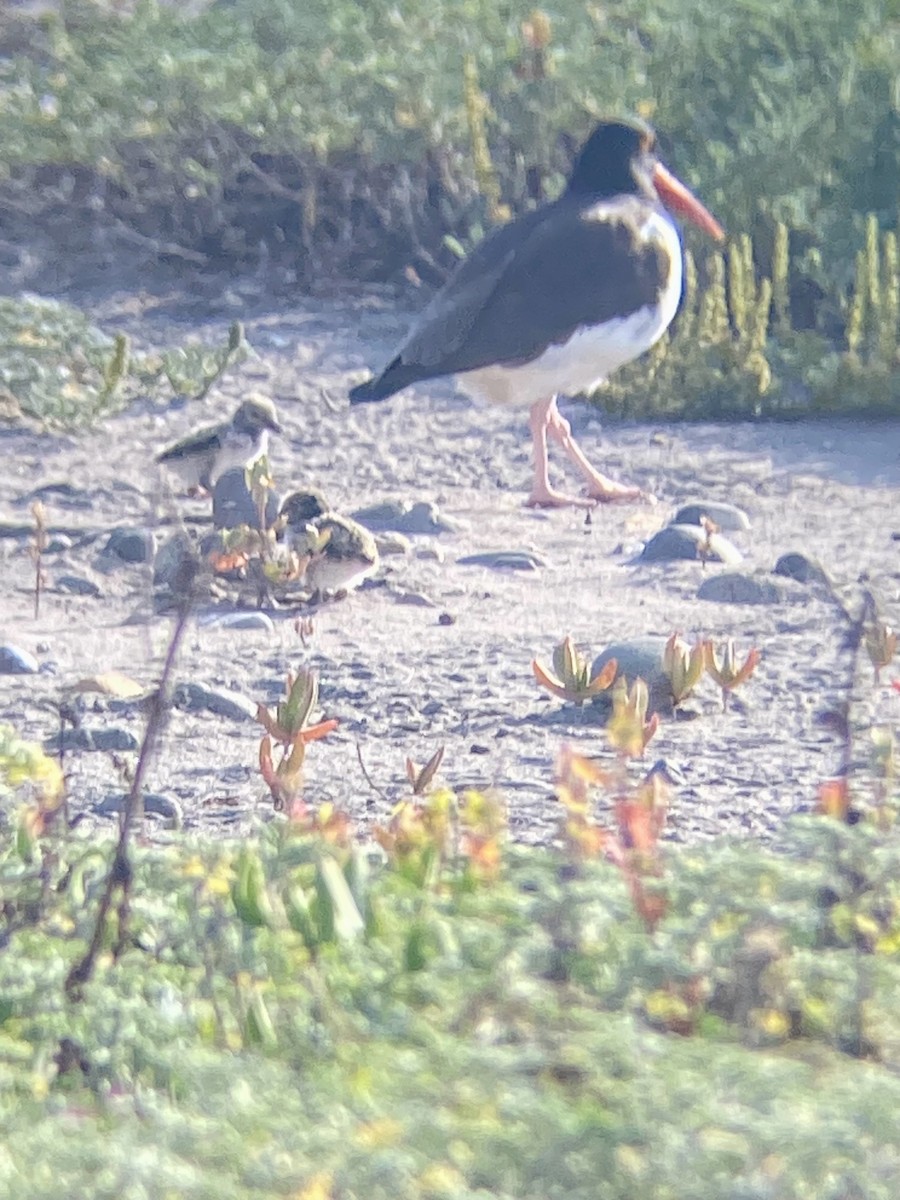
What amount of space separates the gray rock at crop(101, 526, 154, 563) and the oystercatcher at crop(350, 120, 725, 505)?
3.76 ft

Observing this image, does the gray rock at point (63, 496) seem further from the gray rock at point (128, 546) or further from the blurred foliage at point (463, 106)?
the blurred foliage at point (463, 106)

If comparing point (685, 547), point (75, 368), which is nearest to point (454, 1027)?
point (685, 547)

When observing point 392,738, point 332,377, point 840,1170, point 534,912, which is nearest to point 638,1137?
point 840,1170

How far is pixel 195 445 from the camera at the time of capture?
7.44 meters

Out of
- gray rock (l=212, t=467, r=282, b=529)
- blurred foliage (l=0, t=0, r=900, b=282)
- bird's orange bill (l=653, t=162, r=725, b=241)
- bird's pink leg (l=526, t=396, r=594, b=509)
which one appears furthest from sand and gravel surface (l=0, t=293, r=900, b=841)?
bird's orange bill (l=653, t=162, r=725, b=241)

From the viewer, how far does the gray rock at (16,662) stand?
5.31m

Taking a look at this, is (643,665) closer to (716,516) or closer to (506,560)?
(506,560)

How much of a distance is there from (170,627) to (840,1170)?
4.09 m

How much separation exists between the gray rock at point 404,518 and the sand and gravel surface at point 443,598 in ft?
0.20

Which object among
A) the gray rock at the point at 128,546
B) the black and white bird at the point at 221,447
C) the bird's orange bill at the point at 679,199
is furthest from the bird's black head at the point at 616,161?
the gray rock at the point at 128,546

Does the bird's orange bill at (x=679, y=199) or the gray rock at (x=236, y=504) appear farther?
the bird's orange bill at (x=679, y=199)

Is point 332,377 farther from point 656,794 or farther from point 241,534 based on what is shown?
point 656,794

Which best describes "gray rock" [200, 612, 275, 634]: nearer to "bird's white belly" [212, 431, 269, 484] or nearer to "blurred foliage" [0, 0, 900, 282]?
"bird's white belly" [212, 431, 269, 484]

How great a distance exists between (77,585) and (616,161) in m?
3.15
